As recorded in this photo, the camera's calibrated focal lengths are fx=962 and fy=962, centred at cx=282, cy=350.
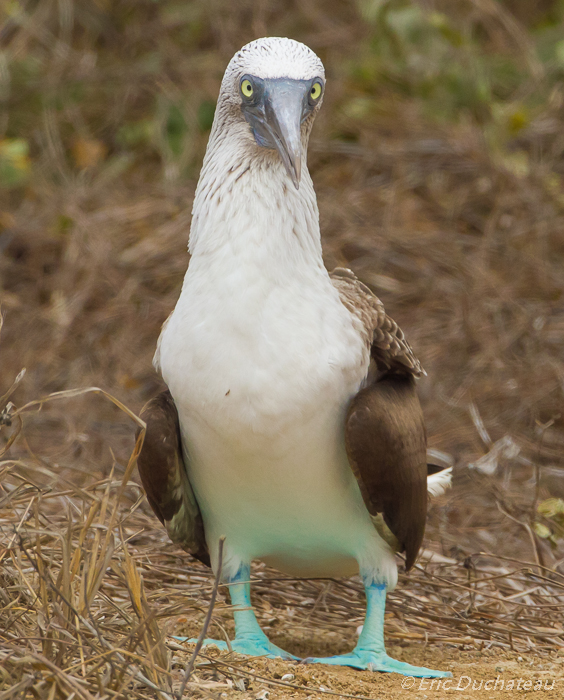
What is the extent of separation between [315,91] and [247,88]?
0.76 ft

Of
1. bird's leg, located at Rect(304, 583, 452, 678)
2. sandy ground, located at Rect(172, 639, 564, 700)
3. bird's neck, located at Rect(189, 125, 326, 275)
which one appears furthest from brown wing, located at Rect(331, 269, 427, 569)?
sandy ground, located at Rect(172, 639, 564, 700)

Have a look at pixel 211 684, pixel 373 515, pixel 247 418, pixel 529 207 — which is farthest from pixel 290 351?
pixel 529 207

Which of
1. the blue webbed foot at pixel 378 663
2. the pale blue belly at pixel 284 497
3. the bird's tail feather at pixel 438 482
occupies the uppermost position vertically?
the pale blue belly at pixel 284 497

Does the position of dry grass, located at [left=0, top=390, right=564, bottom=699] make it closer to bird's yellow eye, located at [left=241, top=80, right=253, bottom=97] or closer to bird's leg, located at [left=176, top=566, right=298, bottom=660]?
bird's leg, located at [left=176, top=566, right=298, bottom=660]

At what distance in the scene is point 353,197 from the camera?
24.0ft

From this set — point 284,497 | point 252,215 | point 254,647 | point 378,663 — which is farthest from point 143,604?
point 252,215

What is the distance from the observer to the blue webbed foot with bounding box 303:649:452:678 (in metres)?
3.21

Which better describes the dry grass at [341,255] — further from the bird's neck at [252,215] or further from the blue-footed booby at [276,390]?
the bird's neck at [252,215]

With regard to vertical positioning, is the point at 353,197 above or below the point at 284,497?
above

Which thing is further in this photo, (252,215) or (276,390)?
(252,215)

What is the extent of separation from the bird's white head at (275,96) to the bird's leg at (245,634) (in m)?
1.46

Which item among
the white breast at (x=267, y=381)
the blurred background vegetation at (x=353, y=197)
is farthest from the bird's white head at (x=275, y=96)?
the blurred background vegetation at (x=353, y=197)

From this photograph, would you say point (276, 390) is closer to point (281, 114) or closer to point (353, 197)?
point (281, 114)

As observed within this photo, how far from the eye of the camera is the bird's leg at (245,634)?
336cm
